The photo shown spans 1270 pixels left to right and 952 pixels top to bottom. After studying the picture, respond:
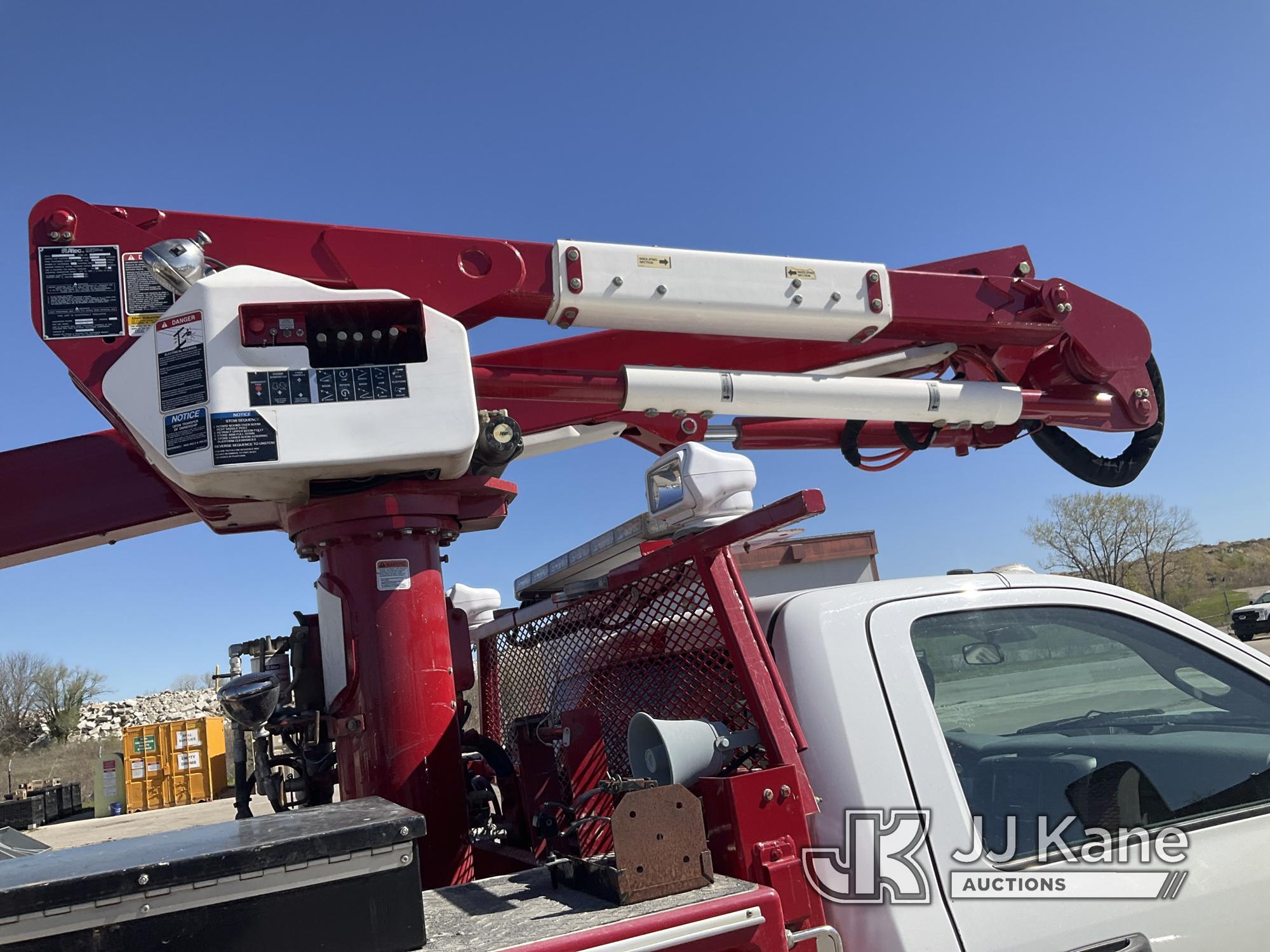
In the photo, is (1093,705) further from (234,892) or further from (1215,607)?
(1215,607)

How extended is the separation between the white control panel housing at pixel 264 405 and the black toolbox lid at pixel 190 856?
0.85 metres

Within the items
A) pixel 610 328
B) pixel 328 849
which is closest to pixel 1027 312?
pixel 610 328

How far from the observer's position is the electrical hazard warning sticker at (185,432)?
7.67 ft

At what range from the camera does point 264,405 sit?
92.4 inches

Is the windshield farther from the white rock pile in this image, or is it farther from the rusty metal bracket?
the white rock pile

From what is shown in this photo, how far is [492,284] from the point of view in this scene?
3.01 meters

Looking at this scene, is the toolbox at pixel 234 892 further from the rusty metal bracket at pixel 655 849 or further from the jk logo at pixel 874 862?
the jk logo at pixel 874 862

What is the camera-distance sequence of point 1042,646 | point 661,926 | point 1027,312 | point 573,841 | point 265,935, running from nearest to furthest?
point 265,935
point 661,926
point 573,841
point 1042,646
point 1027,312

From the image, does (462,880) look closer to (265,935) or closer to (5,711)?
(265,935)

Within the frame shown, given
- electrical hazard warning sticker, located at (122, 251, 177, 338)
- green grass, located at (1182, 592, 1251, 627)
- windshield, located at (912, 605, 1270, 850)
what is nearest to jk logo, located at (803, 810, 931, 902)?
windshield, located at (912, 605, 1270, 850)

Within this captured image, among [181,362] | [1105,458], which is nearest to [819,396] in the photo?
[1105,458]

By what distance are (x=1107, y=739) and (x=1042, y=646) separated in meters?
0.44

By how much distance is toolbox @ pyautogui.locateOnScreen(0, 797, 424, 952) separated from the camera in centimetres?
147

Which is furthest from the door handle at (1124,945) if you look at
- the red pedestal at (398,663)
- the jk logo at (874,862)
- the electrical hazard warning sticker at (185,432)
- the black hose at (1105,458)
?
the black hose at (1105,458)
